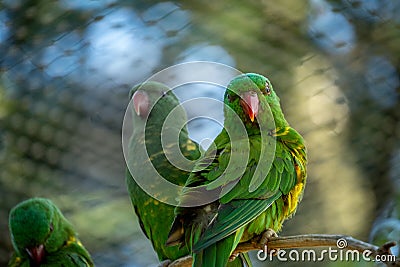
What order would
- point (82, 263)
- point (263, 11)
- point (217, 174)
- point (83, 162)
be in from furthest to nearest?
point (83, 162) < point (263, 11) < point (82, 263) < point (217, 174)

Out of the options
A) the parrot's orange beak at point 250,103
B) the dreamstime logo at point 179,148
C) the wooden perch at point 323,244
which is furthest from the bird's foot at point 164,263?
the parrot's orange beak at point 250,103

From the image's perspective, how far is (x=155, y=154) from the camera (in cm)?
201

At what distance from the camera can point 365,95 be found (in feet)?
10.5

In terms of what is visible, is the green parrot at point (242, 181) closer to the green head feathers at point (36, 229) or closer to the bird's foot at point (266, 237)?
the bird's foot at point (266, 237)

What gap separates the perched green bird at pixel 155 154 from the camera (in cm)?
190

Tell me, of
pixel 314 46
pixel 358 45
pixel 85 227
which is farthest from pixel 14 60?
pixel 358 45

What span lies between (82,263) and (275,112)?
0.94 m

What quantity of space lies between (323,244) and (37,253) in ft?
4.34

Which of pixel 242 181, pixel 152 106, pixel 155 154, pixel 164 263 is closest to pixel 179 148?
pixel 155 154

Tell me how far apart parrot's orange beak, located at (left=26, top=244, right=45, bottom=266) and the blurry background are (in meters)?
→ 0.85

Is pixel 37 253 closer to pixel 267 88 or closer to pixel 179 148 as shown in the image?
pixel 179 148

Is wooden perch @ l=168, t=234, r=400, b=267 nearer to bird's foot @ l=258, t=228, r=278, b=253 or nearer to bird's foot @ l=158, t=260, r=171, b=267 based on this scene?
bird's foot @ l=258, t=228, r=278, b=253

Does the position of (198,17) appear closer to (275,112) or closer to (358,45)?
(358,45)

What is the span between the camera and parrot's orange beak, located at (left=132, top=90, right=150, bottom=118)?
218cm
